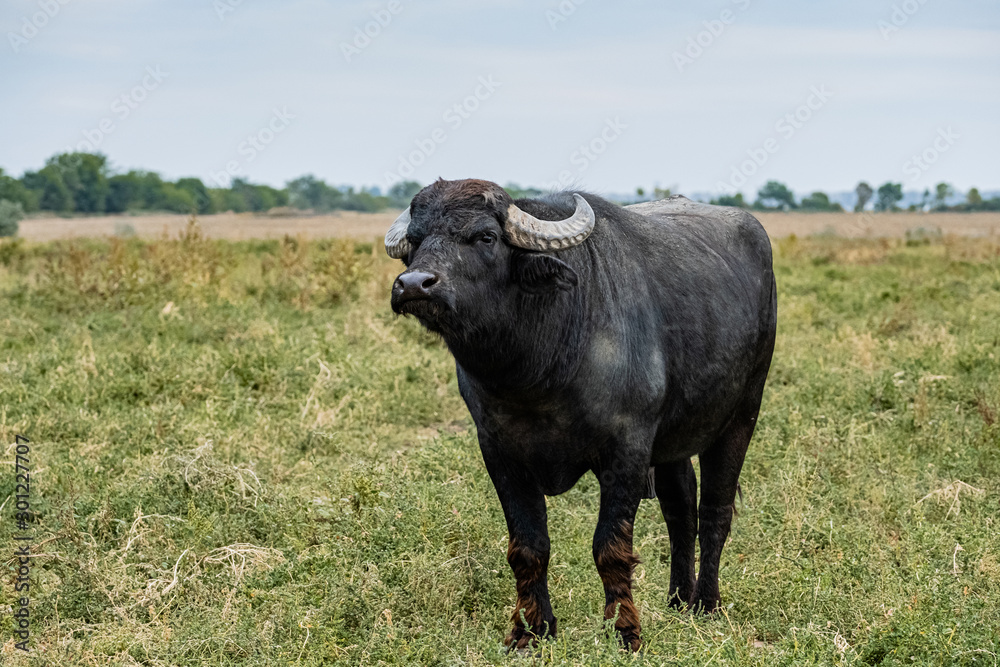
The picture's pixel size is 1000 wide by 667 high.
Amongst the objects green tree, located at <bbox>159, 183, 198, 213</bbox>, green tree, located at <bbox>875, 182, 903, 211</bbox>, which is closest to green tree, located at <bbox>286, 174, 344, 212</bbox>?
green tree, located at <bbox>159, 183, 198, 213</bbox>

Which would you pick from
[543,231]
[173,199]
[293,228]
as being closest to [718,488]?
[543,231]

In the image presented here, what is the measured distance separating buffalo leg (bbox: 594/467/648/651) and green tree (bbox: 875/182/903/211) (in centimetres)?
7356

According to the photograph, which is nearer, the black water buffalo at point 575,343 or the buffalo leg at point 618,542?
the black water buffalo at point 575,343

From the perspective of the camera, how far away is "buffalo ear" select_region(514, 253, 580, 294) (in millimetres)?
4031

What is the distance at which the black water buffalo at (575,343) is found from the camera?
3.94m

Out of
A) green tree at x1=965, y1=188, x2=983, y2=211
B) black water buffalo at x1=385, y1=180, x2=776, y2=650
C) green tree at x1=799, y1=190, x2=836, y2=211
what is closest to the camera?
black water buffalo at x1=385, y1=180, x2=776, y2=650

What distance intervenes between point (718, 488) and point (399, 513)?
1.81 m

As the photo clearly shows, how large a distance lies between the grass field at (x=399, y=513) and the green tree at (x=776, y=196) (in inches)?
3100

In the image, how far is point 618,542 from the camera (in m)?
4.32

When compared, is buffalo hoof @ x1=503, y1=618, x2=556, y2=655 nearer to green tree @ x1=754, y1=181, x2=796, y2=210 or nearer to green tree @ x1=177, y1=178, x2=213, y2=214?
green tree @ x1=177, y1=178, x2=213, y2=214

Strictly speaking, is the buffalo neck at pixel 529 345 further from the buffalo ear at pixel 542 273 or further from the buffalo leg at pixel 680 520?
the buffalo leg at pixel 680 520

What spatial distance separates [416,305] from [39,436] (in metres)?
5.22

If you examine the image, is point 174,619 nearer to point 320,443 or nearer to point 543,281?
point 543,281

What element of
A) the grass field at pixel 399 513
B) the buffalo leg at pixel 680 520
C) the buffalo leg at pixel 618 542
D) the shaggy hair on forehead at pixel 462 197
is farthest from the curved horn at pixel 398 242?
the buffalo leg at pixel 680 520
